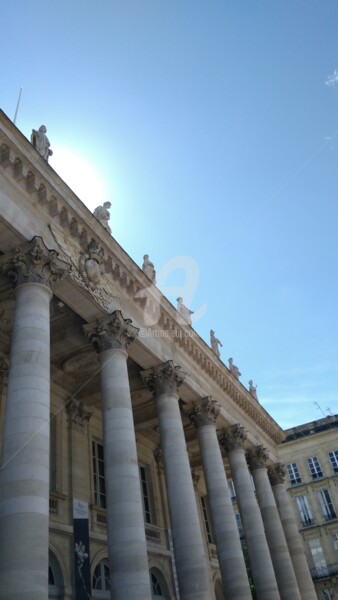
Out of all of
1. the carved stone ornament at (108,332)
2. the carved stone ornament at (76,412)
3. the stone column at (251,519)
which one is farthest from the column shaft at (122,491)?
the stone column at (251,519)

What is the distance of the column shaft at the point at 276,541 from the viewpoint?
22891 mm

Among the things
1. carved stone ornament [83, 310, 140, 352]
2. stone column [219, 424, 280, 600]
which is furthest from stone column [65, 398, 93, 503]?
stone column [219, 424, 280, 600]

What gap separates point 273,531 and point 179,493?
10.8m

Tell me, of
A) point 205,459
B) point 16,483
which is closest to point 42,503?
point 16,483

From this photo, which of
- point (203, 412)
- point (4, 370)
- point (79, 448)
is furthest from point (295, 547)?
point (4, 370)

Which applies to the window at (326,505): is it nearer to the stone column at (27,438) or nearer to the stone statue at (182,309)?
the stone statue at (182,309)

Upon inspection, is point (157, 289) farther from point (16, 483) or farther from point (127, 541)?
point (16, 483)

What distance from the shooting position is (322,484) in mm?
40312

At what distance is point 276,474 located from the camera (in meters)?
28.4

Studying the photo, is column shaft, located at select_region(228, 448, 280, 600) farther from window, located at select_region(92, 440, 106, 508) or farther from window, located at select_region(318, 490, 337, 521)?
window, located at select_region(318, 490, 337, 521)

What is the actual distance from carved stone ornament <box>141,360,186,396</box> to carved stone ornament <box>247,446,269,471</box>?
10.3 m

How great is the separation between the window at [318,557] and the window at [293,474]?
4434mm

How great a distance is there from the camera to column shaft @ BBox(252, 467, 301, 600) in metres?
22.9

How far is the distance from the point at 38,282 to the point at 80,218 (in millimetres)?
3066
